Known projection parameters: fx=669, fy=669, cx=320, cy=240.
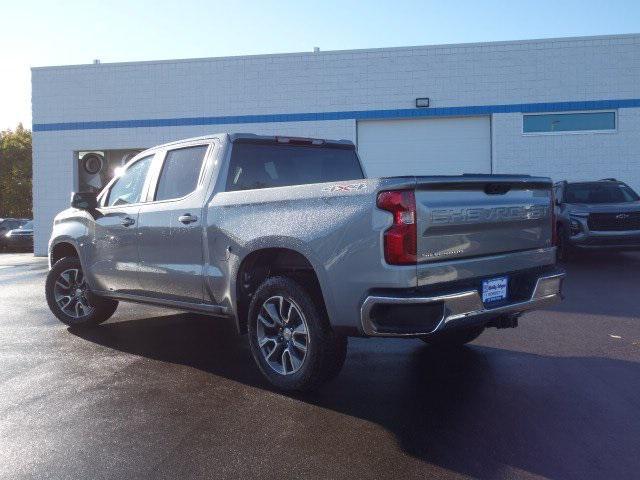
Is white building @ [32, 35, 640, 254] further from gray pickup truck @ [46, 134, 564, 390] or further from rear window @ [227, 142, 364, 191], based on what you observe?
→ gray pickup truck @ [46, 134, 564, 390]

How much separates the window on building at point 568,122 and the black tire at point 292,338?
48.1 ft

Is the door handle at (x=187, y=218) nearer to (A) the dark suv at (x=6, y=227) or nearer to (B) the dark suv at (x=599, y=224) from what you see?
(B) the dark suv at (x=599, y=224)

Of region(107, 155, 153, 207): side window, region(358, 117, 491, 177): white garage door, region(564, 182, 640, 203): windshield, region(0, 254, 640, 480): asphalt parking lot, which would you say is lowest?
region(0, 254, 640, 480): asphalt parking lot

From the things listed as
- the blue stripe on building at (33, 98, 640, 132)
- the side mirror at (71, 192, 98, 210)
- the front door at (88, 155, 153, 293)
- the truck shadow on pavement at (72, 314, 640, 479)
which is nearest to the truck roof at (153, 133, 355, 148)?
the front door at (88, 155, 153, 293)

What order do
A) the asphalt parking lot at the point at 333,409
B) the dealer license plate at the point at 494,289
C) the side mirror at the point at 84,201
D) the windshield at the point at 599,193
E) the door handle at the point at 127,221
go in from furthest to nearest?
the windshield at the point at 599,193
the side mirror at the point at 84,201
the door handle at the point at 127,221
the dealer license plate at the point at 494,289
the asphalt parking lot at the point at 333,409

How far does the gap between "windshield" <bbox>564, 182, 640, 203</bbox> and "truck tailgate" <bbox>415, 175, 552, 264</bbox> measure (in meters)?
8.98

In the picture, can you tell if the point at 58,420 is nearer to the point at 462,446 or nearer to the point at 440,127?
the point at 462,446

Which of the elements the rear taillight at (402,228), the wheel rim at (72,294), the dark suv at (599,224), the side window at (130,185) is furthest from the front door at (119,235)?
the dark suv at (599,224)

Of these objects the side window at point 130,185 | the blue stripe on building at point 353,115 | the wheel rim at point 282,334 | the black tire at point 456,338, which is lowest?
the black tire at point 456,338

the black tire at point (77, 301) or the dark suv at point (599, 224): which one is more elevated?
the dark suv at point (599, 224)

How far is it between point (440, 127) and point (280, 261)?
14.2 m

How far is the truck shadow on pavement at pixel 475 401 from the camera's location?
11.6 feet

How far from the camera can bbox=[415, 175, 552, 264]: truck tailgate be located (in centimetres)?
407

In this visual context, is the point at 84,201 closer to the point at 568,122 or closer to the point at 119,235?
the point at 119,235
